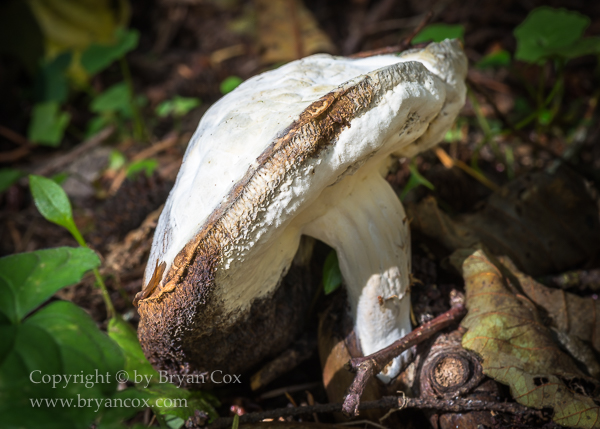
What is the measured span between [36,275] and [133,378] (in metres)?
0.68

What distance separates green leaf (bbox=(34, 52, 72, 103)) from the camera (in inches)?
163

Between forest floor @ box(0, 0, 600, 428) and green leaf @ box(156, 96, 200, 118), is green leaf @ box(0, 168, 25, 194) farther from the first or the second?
green leaf @ box(156, 96, 200, 118)

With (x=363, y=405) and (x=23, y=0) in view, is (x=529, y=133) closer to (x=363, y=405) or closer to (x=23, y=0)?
(x=363, y=405)

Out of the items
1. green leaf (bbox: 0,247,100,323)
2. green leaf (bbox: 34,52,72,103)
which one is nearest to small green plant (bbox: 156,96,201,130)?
green leaf (bbox: 34,52,72,103)

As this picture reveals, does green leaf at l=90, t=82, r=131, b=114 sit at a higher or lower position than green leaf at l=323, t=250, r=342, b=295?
higher

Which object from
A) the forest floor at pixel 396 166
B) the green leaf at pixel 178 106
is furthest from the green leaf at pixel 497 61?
the green leaf at pixel 178 106

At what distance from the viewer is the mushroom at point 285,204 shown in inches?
46.1

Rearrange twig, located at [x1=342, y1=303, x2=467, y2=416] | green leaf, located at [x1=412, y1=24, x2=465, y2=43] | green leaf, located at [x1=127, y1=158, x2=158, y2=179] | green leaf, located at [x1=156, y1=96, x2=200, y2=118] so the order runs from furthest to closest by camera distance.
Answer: green leaf, located at [x1=156, y1=96, x2=200, y2=118] → green leaf, located at [x1=127, y1=158, x2=158, y2=179] → green leaf, located at [x1=412, y1=24, x2=465, y2=43] → twig, located at [x1=342, y1=303, x2=467, y2=416]

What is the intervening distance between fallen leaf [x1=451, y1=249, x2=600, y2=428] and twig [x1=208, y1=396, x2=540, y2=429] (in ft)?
0.17

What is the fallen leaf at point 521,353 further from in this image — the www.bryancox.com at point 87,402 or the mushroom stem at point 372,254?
the www.bryancox.com at point 87,402

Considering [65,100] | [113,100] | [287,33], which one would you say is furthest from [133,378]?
[65,100]

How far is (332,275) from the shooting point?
170 cm

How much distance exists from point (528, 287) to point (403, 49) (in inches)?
43.5

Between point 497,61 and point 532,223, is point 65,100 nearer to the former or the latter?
point 497,61
